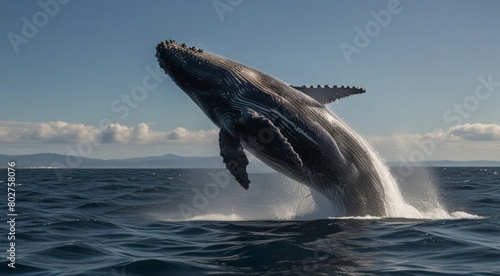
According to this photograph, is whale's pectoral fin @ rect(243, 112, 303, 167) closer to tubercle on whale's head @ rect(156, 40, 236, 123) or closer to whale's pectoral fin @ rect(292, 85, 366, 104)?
tubercle on whale's head @ rect(156, 40, 236, 123)

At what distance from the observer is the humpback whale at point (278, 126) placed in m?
10.5

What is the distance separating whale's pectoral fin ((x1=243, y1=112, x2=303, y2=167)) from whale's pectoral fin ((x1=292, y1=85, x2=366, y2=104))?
1622mm

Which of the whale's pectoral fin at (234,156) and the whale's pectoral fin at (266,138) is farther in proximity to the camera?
the whale's pectoral fin at (234,156)

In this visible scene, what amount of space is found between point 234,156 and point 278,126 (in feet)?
3.72

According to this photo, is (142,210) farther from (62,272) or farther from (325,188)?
(62,272)

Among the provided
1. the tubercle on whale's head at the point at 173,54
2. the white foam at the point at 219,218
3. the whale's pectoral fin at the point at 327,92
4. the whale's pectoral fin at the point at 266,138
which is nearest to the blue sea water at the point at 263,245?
the white foam at the point at 219,218

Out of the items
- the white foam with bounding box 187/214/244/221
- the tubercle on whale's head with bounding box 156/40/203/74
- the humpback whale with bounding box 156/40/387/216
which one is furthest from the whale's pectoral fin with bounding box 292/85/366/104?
the white foam with bounding box 187/214/244/221

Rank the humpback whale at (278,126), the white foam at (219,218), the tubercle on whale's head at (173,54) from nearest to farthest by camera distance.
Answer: the humpback whale at (278,126) → the tubercle on whale's head at (173,54) → the white foam at (219,218)

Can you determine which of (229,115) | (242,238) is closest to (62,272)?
(242,238)

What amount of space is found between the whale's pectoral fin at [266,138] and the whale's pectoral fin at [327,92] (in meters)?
1.62

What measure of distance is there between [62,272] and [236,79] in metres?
5.11

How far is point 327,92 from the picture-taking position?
11.9m

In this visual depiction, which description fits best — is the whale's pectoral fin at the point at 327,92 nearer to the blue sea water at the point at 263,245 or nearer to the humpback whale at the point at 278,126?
the humpback whale at the point at 278,126

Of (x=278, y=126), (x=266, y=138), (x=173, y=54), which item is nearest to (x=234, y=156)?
(x=266, y=138)
